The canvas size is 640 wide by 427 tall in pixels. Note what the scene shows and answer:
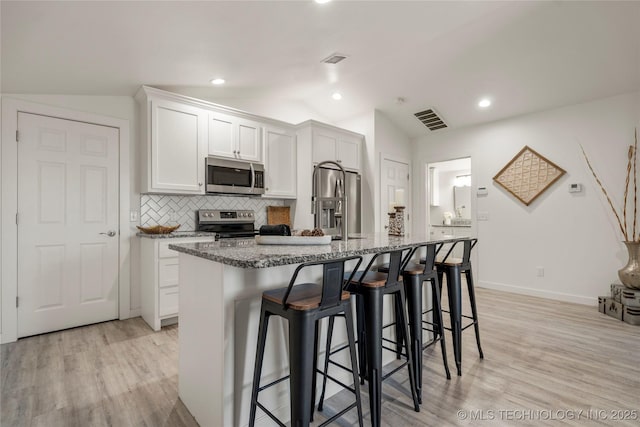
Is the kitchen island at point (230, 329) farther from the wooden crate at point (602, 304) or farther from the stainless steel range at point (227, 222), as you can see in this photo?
the wooden crate at point (602, 304)

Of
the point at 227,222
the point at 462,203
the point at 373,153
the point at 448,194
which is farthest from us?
the point at 448,194

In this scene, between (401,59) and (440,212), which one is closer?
(401,59)

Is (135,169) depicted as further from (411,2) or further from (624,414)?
(624,414)

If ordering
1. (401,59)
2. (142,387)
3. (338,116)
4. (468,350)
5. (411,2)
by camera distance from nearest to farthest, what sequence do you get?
1. (142,387)
2. (411,2)
3. (468,350)
4. (401,59)
5. (338,116)

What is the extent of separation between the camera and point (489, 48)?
3.35 metres

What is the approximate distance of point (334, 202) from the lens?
4.41 metres

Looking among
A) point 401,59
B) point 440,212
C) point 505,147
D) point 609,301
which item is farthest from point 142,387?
point 440,212

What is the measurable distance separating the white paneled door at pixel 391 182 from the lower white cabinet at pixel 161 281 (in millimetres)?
2849

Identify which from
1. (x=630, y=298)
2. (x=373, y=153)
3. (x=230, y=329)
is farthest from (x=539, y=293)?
(x=230, y=329)

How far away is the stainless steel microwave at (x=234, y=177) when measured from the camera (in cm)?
362

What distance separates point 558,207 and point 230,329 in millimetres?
4404

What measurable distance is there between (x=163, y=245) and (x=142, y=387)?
1361mm

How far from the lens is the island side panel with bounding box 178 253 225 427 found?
148 centimetres

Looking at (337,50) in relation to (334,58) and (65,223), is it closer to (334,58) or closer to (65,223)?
(334,58)
